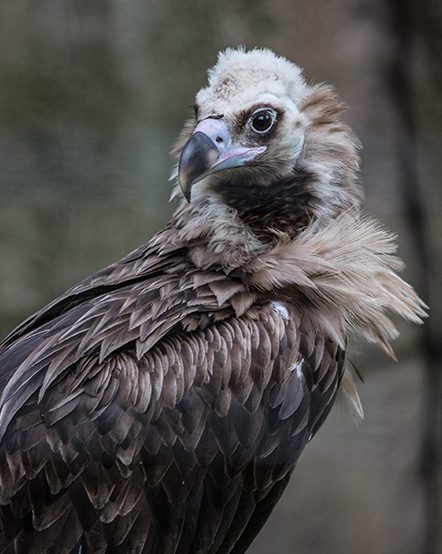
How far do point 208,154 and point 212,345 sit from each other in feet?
1.36

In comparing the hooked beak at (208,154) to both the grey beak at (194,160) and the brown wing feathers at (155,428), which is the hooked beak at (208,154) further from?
the brown wing feathers at (155,428)

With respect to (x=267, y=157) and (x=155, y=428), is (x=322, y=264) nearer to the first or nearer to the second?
(x=267, y=157)

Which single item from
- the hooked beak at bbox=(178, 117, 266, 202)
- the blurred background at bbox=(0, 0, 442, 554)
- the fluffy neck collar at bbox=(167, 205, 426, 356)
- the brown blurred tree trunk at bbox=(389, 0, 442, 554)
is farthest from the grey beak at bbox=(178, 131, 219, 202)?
the brown blurred tree trunk at bbox=(389, 0, 442, 554)

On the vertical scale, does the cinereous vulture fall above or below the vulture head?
below

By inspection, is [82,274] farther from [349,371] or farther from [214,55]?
[349,371]

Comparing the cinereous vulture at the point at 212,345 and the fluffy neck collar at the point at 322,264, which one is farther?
the fluffy neck collar at the point at 322,264

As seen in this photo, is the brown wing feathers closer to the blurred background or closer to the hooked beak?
the hooked beak

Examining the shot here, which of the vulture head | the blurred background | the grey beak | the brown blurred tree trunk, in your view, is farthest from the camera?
the brown blurred tree trunk

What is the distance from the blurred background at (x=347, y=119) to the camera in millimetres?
3820

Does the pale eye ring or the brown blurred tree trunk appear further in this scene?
the brown blurred tree trunk

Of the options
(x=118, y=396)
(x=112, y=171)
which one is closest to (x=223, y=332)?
(x=118, y=396)

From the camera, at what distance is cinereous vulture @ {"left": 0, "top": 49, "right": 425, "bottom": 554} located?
7.27 ft

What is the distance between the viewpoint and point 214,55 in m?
3.68

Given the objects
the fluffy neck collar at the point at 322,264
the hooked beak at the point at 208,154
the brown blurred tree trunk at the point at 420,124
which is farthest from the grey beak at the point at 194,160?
the brown blurred tree trunk at the point at 420,124
